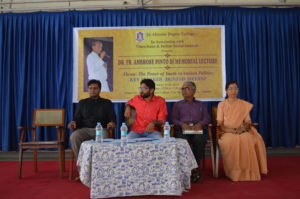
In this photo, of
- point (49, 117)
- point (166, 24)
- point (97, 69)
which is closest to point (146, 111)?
point (49, 117)

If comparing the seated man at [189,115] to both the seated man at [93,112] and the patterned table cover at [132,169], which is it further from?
the patterned table cover at [132,169]

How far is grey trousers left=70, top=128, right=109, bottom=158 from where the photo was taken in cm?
322

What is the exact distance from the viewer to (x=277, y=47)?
484 centimetres

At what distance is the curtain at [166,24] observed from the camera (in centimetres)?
480

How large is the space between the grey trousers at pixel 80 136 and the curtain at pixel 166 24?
1393 mm

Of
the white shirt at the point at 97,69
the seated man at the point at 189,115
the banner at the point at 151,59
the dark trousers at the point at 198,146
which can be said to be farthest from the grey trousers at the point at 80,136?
the white shirt at the point at 97,69

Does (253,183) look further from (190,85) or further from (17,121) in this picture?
(17,121)

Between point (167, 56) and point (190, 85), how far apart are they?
1.22 metres

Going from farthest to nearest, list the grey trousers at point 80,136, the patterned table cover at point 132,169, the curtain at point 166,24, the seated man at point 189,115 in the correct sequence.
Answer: the curtain at point 166,24 < the seated man at point 189,115 < the grey trousers at point 80,136 < the patterned table cover at point 132,169

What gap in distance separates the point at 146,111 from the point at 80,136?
2.68ft

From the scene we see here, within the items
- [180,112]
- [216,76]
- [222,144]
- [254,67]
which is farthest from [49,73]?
[254,67]

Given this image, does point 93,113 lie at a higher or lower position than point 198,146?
higher

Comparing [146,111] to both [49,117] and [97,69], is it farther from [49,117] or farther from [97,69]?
[97,69]

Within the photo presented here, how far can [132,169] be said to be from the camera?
2.43m
